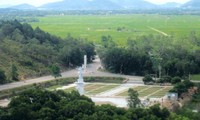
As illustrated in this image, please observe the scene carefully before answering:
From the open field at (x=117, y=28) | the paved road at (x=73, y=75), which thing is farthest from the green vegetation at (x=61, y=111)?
the open field at (x=117, y=28)

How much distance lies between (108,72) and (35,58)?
25.1ft

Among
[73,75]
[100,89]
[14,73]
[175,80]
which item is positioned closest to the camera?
[100,89]

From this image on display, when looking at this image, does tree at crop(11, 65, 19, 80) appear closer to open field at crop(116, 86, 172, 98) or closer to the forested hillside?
the forested hillside

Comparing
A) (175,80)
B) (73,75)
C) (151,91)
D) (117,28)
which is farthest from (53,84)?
(117,28)

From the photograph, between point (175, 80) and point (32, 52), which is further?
point (32, 52)

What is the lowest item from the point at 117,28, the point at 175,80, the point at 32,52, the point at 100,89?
the point at 100,89

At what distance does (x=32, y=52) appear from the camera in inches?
1807

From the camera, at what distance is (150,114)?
22.2 m

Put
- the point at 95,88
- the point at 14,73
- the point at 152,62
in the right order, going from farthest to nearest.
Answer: the point at 152,62
the point at 14,73
the point at 95,88

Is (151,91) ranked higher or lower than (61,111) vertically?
lower

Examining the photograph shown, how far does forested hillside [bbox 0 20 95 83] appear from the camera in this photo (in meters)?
40.5

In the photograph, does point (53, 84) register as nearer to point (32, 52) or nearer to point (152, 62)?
→ point (32, 52)

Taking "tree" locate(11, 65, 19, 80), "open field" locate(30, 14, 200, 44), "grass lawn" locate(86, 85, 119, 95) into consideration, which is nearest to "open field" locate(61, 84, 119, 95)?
"grass lawn" locate(86, 85, 119, 95)

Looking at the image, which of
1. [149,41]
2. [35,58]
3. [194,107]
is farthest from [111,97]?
[149,41]
